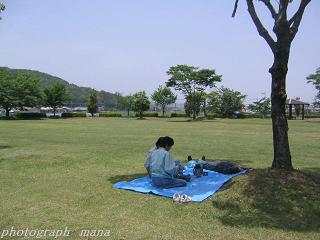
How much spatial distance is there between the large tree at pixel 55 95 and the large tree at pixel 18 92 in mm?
3853

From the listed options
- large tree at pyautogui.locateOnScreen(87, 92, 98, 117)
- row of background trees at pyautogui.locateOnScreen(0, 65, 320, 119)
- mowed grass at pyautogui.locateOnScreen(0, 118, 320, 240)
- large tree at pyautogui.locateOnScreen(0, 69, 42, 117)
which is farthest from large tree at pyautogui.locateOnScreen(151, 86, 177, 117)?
mowed grass at pyautogui.locateOnScreen(0, 118, 320, 240)

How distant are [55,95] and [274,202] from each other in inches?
2277

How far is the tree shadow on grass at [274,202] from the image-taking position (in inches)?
252

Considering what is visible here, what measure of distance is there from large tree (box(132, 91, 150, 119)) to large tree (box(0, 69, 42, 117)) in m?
14.0

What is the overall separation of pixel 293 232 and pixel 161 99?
64516 mm

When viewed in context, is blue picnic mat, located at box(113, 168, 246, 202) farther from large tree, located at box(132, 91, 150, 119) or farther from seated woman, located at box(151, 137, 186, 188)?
large tree, located at box(132, 91, 150, 119)

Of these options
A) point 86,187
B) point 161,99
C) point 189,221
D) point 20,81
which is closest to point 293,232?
point 189,221

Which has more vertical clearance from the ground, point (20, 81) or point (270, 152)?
point (20, 81)

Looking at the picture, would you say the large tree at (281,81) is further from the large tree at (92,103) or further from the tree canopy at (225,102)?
the large tree at (92,103)

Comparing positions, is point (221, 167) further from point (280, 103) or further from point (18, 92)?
point (18, 92)

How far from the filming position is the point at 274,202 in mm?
7152

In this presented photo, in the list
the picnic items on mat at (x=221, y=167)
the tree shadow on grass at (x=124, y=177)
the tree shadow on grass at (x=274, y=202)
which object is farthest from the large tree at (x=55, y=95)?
the tree shadow on grass at (x=274, y=202)

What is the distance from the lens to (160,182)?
28.0 feet

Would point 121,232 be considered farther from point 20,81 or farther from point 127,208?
point 20,81
